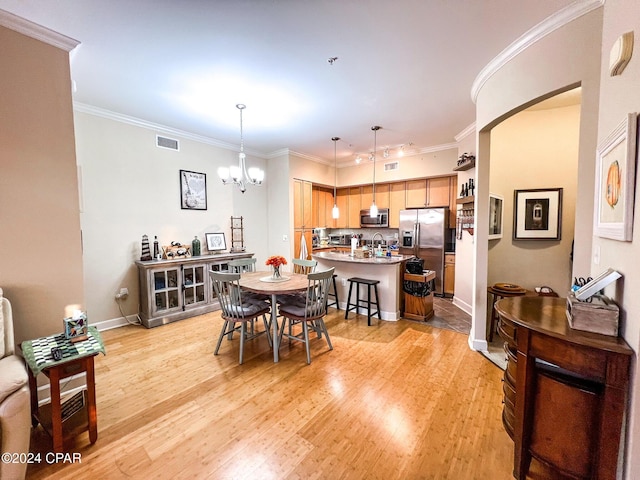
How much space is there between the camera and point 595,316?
51.8 inches

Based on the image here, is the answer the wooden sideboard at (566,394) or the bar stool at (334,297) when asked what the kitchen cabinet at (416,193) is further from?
the wooden sideboard at (566,394)

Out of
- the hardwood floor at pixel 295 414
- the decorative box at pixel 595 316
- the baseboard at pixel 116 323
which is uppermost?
the decorative box at pixel 595 316

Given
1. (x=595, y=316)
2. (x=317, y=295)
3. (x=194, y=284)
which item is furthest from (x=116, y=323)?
(x=595, y=316)

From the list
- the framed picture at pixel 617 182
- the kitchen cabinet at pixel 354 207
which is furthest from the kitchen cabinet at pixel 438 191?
the framed picture at pixel 617 182

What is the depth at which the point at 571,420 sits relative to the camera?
4.41 feet

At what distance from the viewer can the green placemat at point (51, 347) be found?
5.52 ft

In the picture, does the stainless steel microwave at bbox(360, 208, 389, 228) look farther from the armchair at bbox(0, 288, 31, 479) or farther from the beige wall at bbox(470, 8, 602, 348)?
the armchair at bbox(0, 288, 31, 479)

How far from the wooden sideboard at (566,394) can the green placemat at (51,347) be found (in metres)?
2.67

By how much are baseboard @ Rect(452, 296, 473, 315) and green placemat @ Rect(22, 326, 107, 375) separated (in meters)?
4.84

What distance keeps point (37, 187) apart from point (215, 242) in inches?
115

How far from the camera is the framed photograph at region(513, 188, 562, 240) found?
338cm

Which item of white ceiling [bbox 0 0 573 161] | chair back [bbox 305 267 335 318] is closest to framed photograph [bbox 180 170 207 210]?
white ceiling [bbox 0 0 573 161]

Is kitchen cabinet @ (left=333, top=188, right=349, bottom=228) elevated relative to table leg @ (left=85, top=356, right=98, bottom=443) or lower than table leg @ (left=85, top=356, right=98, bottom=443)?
elevated

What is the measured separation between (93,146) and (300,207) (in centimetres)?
356
